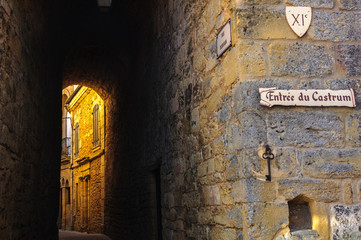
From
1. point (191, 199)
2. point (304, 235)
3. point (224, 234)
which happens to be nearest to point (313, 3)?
point (304, 235)

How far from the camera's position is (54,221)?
768 centimetres

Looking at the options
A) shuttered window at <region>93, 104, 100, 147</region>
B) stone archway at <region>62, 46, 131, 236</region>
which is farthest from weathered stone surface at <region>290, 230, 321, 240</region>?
shuttered window at <region>93, 104, 100, 147</region>

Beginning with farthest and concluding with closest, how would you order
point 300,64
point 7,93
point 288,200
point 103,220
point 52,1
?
point 103,220 → point 52,1 → point 7,93 → point 300,64 → point 288,200

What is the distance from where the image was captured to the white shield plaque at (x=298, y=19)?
3.24 meters

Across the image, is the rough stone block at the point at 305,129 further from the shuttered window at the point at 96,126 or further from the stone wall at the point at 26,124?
the shuttered window at the point at 96,126

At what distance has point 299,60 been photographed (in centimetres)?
321

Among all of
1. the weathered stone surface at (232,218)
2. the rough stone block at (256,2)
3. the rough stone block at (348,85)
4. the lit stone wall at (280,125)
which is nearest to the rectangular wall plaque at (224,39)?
the lit stone wall at (280,125)

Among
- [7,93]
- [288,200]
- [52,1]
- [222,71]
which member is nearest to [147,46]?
[52,1]

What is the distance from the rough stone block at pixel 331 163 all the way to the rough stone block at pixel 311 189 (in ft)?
0.18

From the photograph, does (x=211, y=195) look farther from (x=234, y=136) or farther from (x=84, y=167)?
(x=84, y=167)

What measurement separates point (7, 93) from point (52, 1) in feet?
10.2

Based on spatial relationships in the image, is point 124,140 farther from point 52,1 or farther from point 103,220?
point 103,220

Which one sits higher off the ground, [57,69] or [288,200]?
[57,69]

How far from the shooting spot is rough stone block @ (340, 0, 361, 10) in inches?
132
